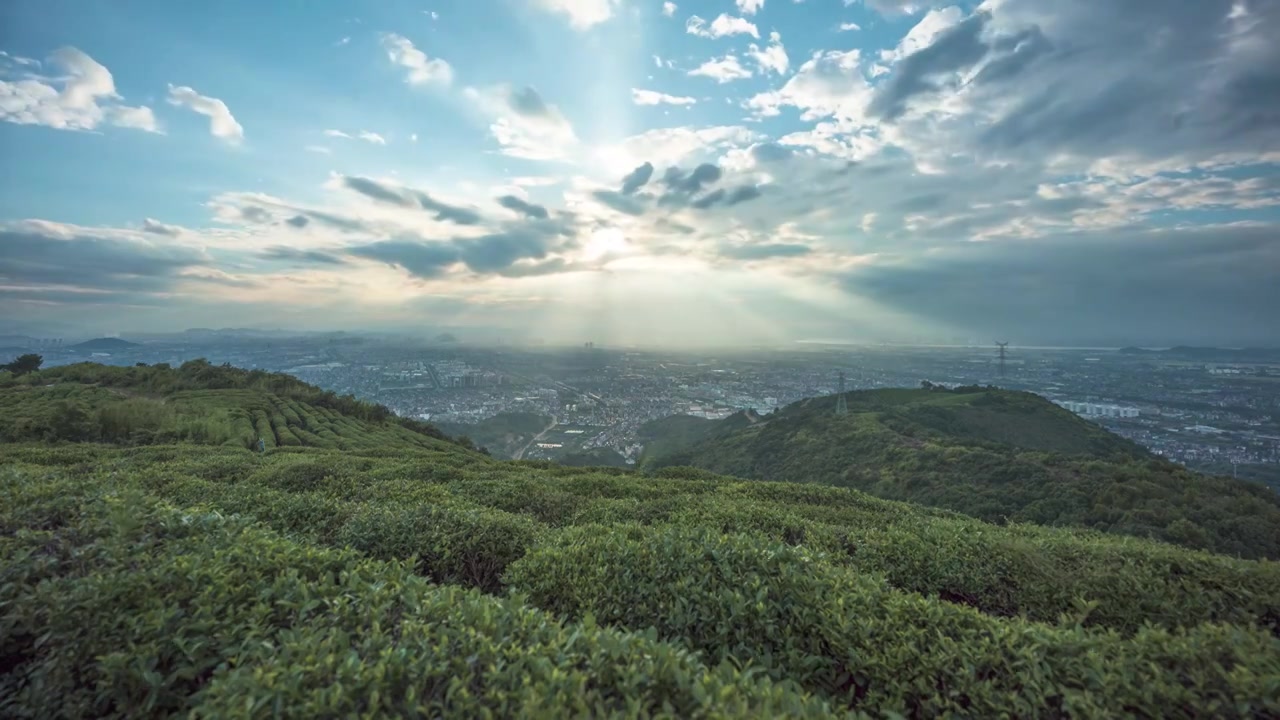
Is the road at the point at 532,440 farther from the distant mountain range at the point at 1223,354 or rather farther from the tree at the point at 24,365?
the distant mountain range at the point at 1223,354

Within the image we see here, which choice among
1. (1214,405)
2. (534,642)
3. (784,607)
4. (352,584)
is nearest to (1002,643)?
(784,607)

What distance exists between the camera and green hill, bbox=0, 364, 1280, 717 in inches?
99.2

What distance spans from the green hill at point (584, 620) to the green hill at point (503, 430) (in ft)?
173

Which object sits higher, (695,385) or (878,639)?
(878,639)

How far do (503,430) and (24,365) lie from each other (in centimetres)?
4363

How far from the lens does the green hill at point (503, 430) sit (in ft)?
197

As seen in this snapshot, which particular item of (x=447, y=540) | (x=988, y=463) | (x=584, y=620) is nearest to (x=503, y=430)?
(x=988, y=463)

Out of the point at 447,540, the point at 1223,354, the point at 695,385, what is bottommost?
the point at 695,385

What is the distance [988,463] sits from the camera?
105ft

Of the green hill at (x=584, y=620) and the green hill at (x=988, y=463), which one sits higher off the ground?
→ the green hill at (x=584, y=620)

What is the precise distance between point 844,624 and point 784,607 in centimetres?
49

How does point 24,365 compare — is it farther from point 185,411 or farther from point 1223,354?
point 1223,354

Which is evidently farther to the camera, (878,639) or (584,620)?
(878,639)

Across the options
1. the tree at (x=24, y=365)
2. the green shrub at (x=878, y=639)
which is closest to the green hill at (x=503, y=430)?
the tree at (x=24, y=365)
